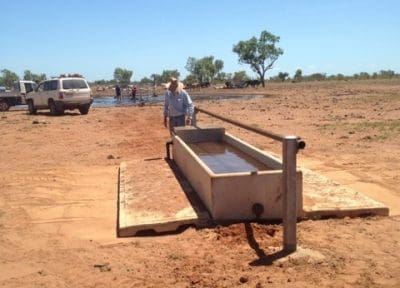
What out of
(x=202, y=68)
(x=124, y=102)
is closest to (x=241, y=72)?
(x=202, y=68)

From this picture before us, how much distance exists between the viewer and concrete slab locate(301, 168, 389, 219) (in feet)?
20.3

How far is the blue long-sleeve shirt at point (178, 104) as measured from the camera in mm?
10445

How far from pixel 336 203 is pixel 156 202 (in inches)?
91.6

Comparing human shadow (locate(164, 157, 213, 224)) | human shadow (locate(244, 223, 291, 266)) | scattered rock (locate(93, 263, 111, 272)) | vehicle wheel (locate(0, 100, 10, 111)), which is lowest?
vehicle wheel (locate(0, 100, 10, 111))

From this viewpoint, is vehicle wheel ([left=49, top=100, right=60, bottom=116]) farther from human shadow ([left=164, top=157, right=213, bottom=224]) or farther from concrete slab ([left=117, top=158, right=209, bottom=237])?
human shadow ([left=164, top=157, right=213, bottom=224])

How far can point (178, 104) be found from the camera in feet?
35.2

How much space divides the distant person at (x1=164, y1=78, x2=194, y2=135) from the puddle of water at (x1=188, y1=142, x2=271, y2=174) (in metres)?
0.68

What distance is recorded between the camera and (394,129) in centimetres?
Answer: 1459

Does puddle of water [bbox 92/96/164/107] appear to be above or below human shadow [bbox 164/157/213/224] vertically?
below

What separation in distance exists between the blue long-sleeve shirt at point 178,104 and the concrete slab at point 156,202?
1717mm

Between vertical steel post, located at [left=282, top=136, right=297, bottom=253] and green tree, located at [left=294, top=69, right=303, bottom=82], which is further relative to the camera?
green tree, located at [left=294, top=69, right=303, bottom=82]

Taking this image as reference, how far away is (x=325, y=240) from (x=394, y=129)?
10269mm

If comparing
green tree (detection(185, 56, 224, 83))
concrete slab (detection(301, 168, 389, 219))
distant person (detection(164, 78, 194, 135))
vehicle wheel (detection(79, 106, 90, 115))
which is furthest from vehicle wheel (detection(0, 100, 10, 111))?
green tree (detection(185, 56, 224, 83))

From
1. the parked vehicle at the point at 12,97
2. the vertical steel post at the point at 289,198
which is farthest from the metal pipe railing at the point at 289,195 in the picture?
the parked vehicle at the point at 12,97
